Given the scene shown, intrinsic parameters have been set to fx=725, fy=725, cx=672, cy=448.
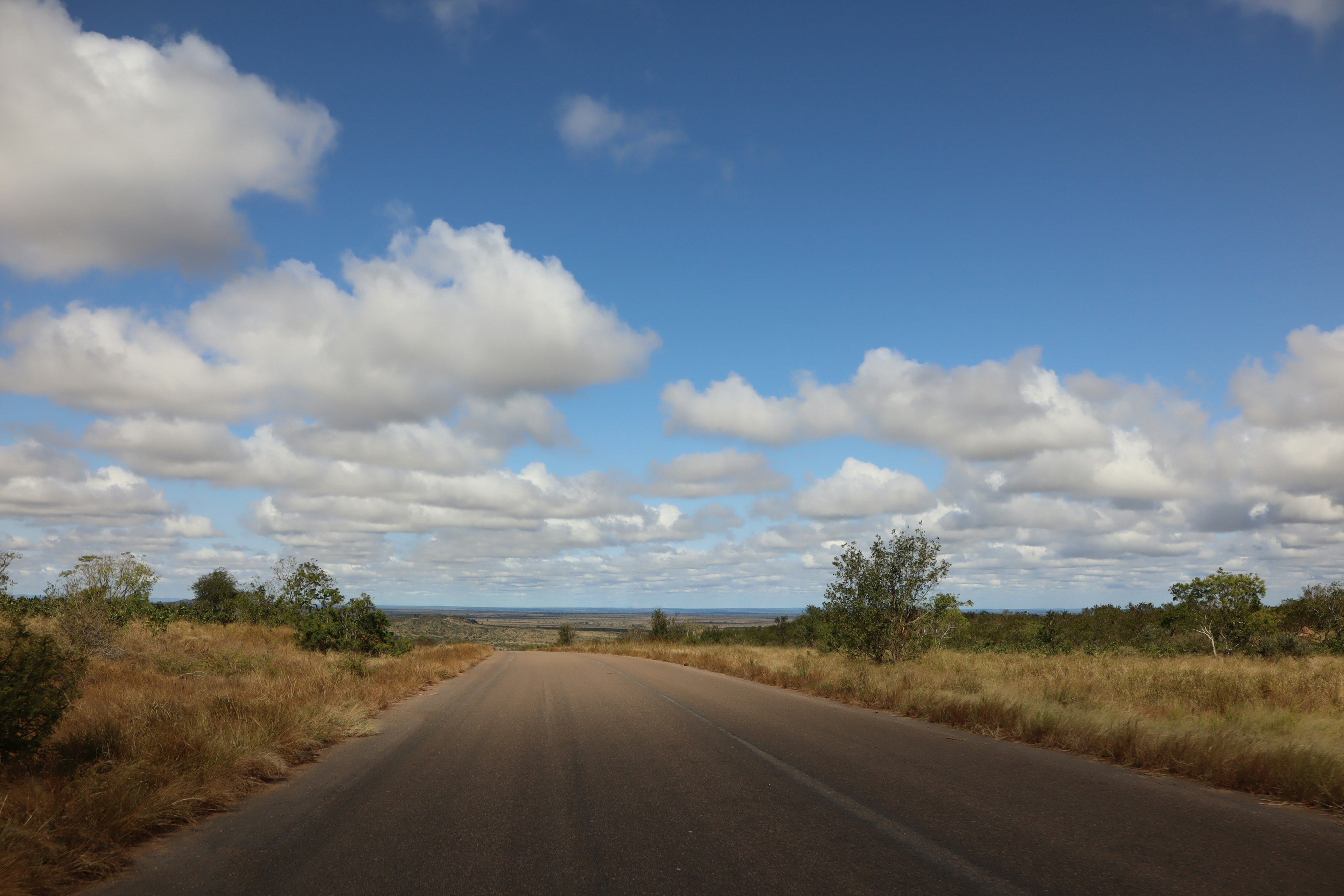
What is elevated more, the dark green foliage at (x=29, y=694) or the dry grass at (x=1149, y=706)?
the dark green foliage at (x=29, y=694)

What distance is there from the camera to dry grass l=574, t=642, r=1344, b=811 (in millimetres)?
7812

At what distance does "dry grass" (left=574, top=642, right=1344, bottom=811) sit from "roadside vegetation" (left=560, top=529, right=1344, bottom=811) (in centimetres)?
3

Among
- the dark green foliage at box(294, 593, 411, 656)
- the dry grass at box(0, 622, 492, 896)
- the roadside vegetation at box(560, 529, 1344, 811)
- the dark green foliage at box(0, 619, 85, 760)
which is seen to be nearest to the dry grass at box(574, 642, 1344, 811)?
the roadside vegetation at box(560, 529, 1344, 811)

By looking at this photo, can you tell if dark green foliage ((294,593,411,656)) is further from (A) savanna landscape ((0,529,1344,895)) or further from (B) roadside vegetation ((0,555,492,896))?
(B) roadside vegetation ((0,555,492,896))

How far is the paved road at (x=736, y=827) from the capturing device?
15.9ft

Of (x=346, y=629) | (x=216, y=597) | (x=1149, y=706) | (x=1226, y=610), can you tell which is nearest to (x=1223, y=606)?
(x=1226, y=610)

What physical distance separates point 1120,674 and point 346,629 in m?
27.1

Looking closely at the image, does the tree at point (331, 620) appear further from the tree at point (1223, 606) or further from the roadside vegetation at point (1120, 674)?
the tree at point (1223, 606)

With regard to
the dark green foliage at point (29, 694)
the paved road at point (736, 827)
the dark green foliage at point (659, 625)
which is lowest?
the dark green foliage at point (659, 625)

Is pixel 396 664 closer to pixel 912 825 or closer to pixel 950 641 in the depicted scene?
pixel 912 825

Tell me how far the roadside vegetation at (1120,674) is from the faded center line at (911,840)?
4.36 m

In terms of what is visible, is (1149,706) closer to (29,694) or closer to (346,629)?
(29,694)

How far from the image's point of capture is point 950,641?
1815 inches

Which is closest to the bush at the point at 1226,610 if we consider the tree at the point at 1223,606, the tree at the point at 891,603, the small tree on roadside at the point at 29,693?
the tree at the point at 1223,606
